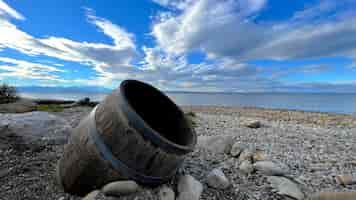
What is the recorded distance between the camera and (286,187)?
9.80 feet

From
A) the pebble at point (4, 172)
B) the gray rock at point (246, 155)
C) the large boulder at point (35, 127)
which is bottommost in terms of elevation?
the pebble at point (4, 172)

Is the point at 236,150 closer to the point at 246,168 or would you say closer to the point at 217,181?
the point at 246,168

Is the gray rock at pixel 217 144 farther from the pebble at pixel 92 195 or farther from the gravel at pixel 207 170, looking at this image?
the pebble at pixel 92 195

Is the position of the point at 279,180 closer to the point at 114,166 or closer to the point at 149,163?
the point at 149,163

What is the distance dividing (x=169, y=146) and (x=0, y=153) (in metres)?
3.31

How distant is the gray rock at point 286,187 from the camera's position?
2.86 m

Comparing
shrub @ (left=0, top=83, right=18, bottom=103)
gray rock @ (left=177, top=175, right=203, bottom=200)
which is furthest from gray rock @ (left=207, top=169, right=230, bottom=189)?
shrub @ (left=0, top=83, right=18, bottom=103)

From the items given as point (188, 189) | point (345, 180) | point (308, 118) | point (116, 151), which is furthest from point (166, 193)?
point (308, 118)

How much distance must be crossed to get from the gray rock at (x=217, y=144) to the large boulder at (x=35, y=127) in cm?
297

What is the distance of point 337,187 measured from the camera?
321 cm

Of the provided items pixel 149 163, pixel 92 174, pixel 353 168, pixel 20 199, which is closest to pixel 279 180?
pixel 353 168

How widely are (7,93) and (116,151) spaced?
13.4 m

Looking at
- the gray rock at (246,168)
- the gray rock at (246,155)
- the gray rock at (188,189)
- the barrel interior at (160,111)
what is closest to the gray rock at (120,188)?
the gray rock at (188,189)

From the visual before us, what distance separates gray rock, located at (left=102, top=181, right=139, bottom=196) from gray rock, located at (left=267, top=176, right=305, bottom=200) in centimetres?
204
